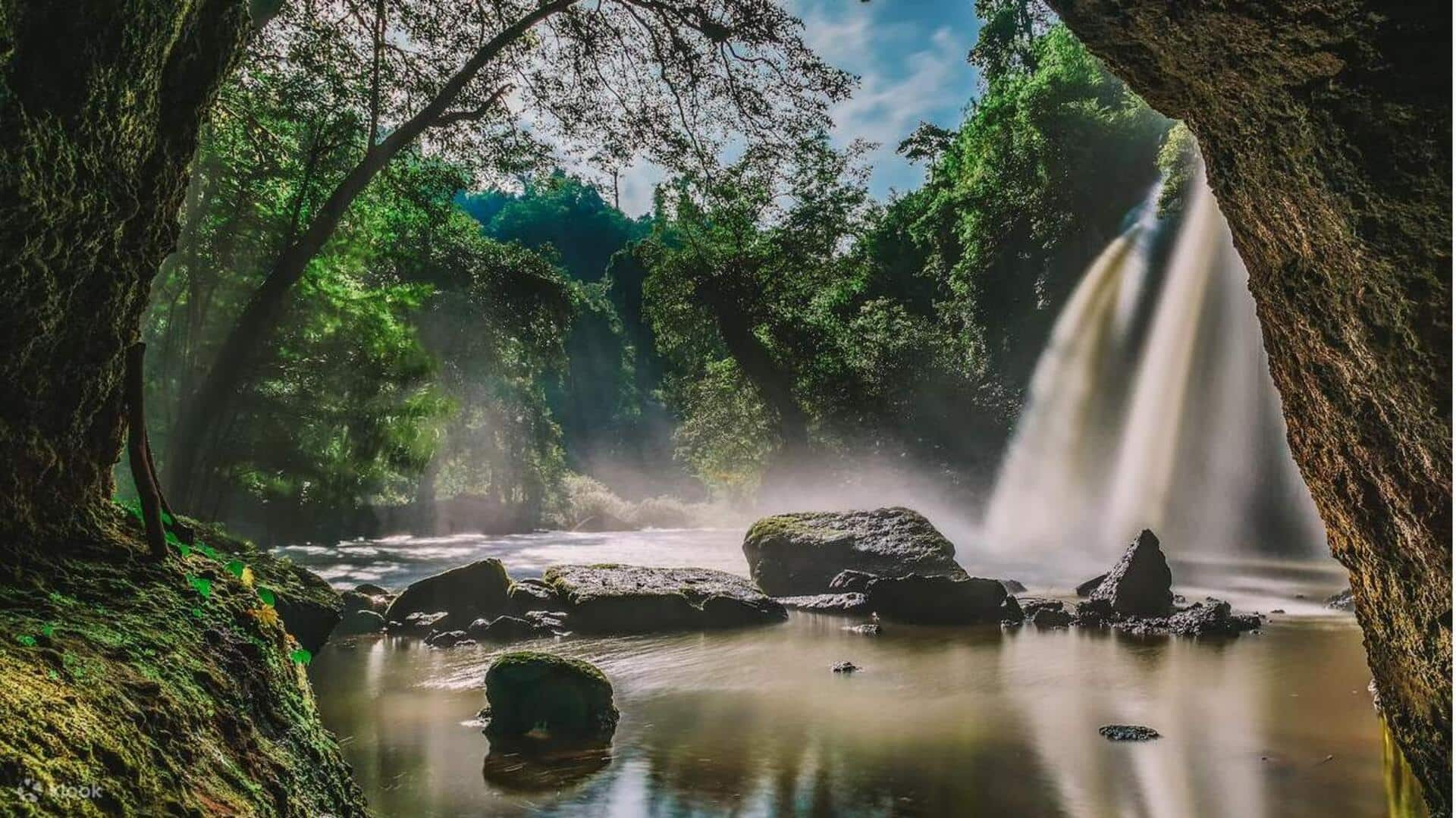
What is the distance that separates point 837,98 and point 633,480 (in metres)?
60.8

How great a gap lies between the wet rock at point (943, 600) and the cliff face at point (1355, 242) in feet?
34.7

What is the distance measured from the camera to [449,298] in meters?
30.5

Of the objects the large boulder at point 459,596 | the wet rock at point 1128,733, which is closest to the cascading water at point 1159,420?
the large boulder at point 459,596

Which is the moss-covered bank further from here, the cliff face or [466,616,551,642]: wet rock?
[466,616,551,642]: wet rock

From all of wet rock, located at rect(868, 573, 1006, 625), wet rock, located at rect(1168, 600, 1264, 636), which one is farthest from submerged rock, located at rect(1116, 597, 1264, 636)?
wet rock, located at rect(868, 573, 1006, 625)

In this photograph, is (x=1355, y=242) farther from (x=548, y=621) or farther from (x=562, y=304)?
(x=562, y=304)

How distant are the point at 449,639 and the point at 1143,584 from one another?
10.6 meters

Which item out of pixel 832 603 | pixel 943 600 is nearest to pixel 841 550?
pixel 832 603

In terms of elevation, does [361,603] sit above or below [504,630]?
above

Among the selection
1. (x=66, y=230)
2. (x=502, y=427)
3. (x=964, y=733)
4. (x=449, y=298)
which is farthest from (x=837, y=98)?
(x=502, y=427)

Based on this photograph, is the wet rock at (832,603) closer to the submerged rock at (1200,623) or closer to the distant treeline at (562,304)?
the submerged rock at (1200,623)

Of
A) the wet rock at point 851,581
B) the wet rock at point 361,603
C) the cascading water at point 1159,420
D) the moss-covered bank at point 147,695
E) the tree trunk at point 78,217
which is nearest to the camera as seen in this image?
the moss-covered bank at point 147,695

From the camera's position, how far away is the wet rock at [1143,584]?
44.8 feet

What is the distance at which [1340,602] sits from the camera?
14883 millimetres
